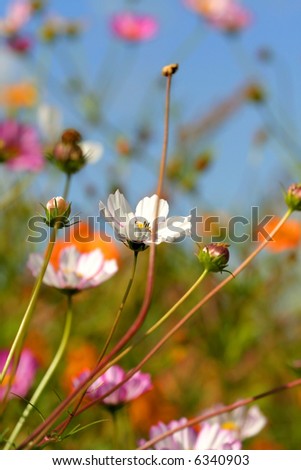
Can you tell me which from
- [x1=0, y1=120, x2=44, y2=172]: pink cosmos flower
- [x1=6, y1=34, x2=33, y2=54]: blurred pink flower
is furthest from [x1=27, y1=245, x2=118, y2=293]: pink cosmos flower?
[x1=6, y1=34, x2=33, y2=54]: blurred pink flower

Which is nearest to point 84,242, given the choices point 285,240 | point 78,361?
point 78,361

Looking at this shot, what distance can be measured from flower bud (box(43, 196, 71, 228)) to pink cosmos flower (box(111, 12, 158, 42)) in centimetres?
143

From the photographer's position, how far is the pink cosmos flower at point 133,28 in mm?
1771

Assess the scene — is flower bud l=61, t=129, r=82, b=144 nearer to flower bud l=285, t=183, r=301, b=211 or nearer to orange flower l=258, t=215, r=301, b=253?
flower bud l=285, t=183, r=301, b=211

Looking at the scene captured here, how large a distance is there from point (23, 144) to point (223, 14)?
3.16 feet

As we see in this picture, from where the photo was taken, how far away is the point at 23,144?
3.22ft

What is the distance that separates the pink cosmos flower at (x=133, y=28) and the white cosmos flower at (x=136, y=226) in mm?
1422

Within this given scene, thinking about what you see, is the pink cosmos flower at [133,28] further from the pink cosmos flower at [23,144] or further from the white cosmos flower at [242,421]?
the white cosmos flower at [242,421]
